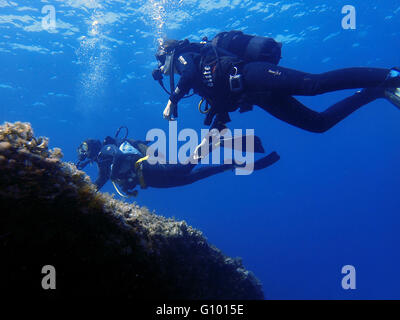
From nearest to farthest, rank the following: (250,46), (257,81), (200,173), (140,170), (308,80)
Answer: (308,80), (257,81), (250,46), (140,170), (200,173)

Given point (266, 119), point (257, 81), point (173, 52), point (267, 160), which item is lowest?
point (267, 160)

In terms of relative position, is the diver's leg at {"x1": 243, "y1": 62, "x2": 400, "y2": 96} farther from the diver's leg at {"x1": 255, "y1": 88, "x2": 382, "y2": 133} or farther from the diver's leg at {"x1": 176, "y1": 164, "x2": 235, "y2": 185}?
the diver's leg at {"x1": 176, "y1": 164, "x2": 235, "y2": 185}

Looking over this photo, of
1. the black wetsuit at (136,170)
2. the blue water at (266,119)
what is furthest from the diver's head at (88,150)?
the blue water at (266,119)

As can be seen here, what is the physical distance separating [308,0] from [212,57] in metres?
20.5

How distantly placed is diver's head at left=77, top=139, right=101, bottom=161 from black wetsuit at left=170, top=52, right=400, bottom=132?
3.68 m

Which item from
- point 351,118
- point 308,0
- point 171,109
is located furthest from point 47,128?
point 351,118

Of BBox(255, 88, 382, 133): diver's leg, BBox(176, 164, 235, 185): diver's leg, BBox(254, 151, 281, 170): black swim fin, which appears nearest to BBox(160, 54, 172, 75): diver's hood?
BBox(255, 88, 382, 133): diver's leg

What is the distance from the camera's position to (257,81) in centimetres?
474

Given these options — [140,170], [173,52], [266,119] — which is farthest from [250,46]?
[266,119]

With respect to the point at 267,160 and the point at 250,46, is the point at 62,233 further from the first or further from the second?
the point at 267,160

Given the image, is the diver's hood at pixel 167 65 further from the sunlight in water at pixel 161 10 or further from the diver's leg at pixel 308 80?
the sunlight in water at pixel 161 10

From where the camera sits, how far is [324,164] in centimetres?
6738

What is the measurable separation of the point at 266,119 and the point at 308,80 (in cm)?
3844
